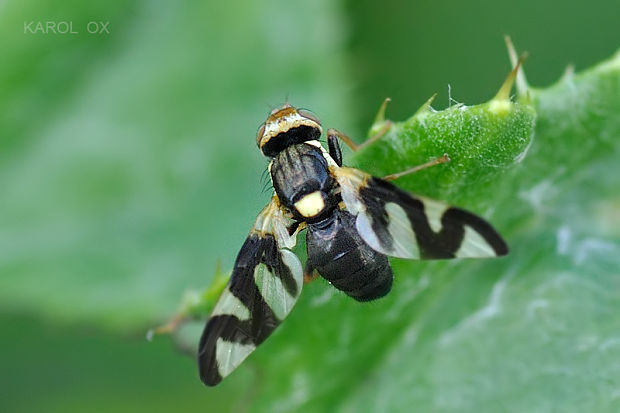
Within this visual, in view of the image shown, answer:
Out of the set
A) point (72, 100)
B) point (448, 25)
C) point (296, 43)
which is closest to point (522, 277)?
point (296, 43)

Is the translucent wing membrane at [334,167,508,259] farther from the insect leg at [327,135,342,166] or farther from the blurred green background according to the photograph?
the blurred green background

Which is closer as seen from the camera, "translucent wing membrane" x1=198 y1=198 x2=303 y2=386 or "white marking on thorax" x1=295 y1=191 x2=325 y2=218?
"translucent wing membrane" x1=198 y1=198 x2=303 y2=386

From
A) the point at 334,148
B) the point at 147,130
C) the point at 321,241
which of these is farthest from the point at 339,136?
the point at 147,130

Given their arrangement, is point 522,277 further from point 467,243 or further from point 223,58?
point 223,58

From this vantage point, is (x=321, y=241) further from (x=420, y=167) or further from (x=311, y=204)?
(x=420, y=167)

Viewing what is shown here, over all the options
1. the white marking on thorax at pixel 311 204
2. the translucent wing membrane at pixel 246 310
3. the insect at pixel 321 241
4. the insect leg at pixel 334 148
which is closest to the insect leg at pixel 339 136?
the insect leg at pixel 334 148

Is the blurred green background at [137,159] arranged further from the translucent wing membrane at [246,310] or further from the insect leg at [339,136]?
the translucent wing membrane at [246,310]

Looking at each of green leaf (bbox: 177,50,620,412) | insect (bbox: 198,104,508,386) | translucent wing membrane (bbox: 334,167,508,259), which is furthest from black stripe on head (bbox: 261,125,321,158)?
green leaf (bbox: 177,50,620,412)
